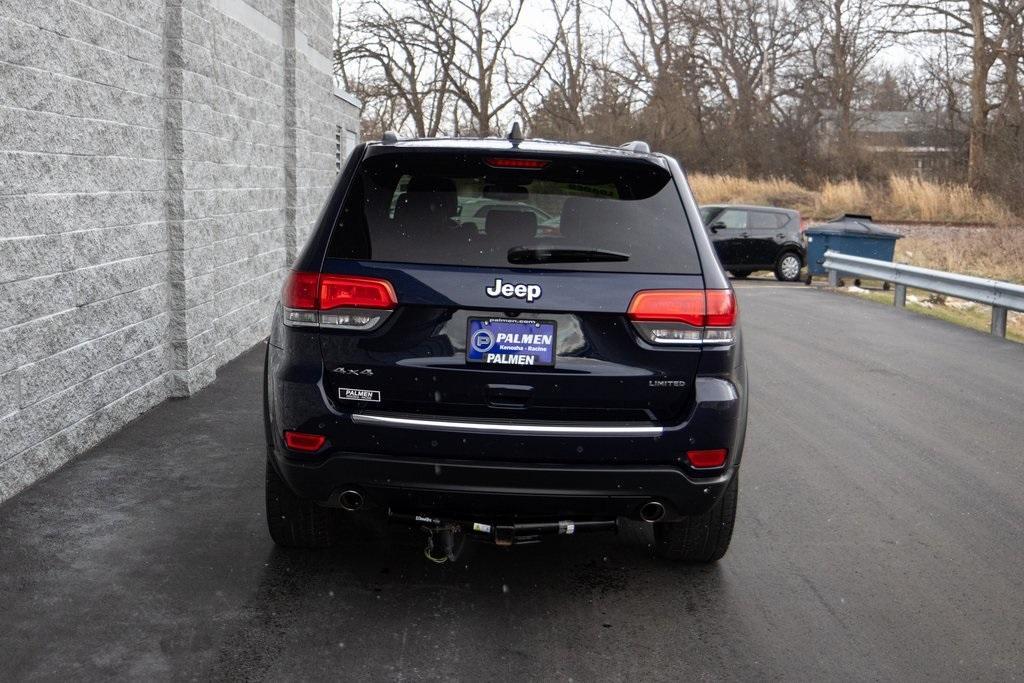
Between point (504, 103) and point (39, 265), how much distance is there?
43.5 meters

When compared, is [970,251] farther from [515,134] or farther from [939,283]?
[515,134]

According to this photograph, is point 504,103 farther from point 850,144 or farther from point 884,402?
point 884,402

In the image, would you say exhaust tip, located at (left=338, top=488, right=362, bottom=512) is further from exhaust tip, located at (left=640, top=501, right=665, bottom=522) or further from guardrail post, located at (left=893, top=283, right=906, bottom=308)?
guardrail post, located at (left=893, top=283, right=906, bottom=308)

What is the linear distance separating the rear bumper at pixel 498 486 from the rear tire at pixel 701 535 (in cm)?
52

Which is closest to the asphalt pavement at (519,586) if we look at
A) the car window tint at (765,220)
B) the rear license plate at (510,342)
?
the rear license plate at (510,342)

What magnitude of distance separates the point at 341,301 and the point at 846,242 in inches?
825

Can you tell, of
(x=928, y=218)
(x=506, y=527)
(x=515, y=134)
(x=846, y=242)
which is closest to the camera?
(x=506, y=527)

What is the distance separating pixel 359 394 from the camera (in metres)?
4.35

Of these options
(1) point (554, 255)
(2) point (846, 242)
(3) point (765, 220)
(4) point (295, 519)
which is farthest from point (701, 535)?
(3) point (765, 220)

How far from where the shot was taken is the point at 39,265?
6277mm

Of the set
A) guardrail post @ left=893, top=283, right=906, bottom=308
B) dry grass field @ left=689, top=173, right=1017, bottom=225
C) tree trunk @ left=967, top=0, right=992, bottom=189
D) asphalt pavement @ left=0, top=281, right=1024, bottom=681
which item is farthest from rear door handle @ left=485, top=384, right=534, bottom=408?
tree trunk @ left=967, top=0, right=992, bottom=189

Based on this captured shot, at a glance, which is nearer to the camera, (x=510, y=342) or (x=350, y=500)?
(x=510, y=342)

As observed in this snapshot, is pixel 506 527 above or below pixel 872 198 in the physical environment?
below

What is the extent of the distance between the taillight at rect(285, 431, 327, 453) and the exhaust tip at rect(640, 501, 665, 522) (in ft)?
3.99
